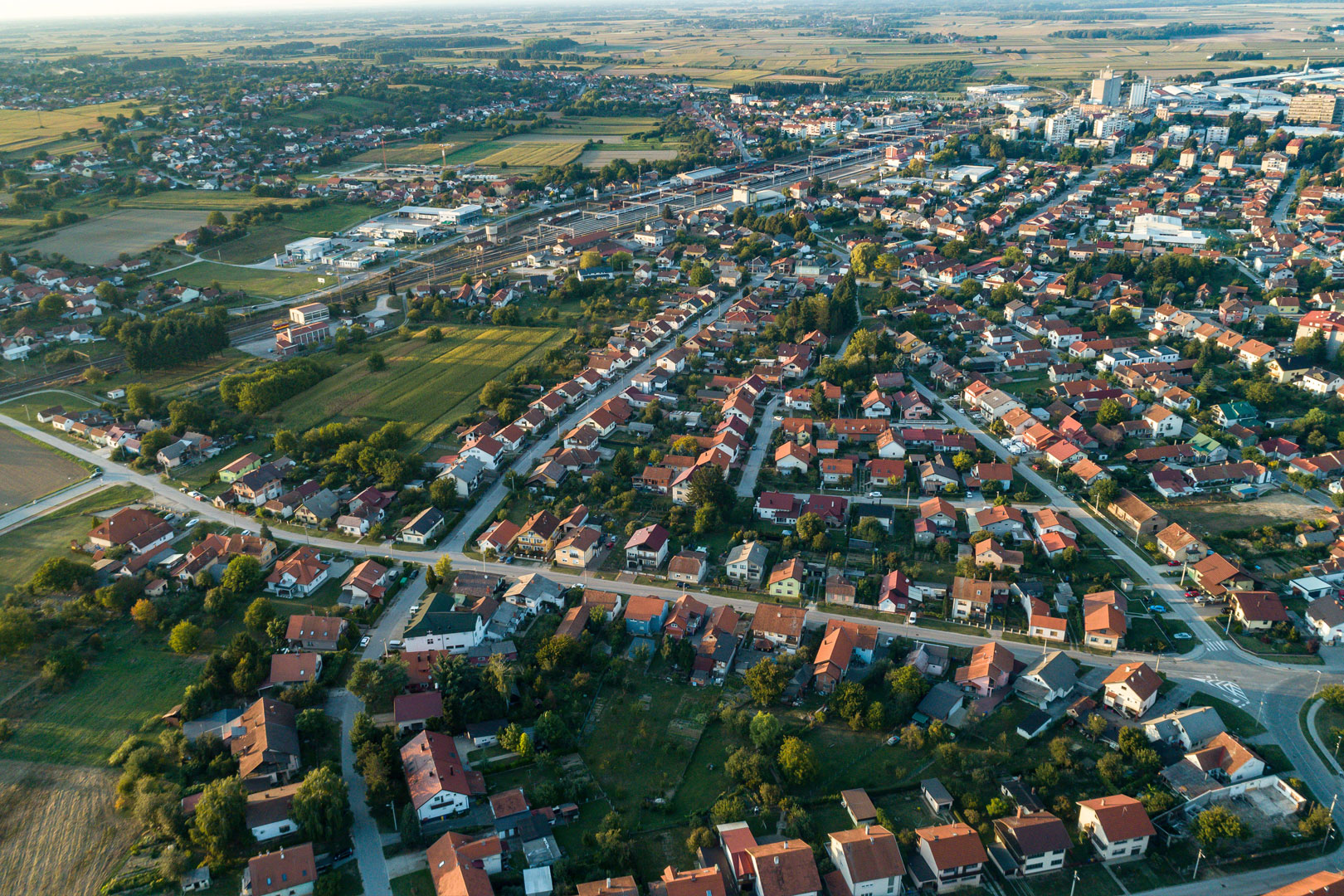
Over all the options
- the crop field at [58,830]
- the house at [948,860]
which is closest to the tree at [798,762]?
the house at [948,860]

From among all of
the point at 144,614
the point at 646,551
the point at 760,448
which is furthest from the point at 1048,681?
the point at 144,614

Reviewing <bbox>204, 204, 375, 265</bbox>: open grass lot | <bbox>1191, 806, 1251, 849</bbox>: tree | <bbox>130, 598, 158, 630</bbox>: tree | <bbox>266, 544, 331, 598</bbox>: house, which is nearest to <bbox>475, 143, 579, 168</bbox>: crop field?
<bbox>204, 204, 375, 265</bbox>: open grass lot

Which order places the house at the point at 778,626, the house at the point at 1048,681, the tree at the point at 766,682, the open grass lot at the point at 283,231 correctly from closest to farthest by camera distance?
the tree at the point at 766,682, the house at the point at 1048,681, the house at the point at 778,626, the open grass lot at the point at 283,231

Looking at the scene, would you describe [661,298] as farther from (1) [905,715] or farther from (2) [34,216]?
(2) [34,216]

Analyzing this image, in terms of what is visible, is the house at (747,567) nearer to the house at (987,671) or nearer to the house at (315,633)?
the house at (987,671)

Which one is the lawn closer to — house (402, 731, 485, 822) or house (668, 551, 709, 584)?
house (402, 731, 485, 822)

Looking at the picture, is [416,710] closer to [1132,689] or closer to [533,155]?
[1132,689]

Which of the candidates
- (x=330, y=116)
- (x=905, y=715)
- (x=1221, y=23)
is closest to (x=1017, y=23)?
(x=1221, y=23)
